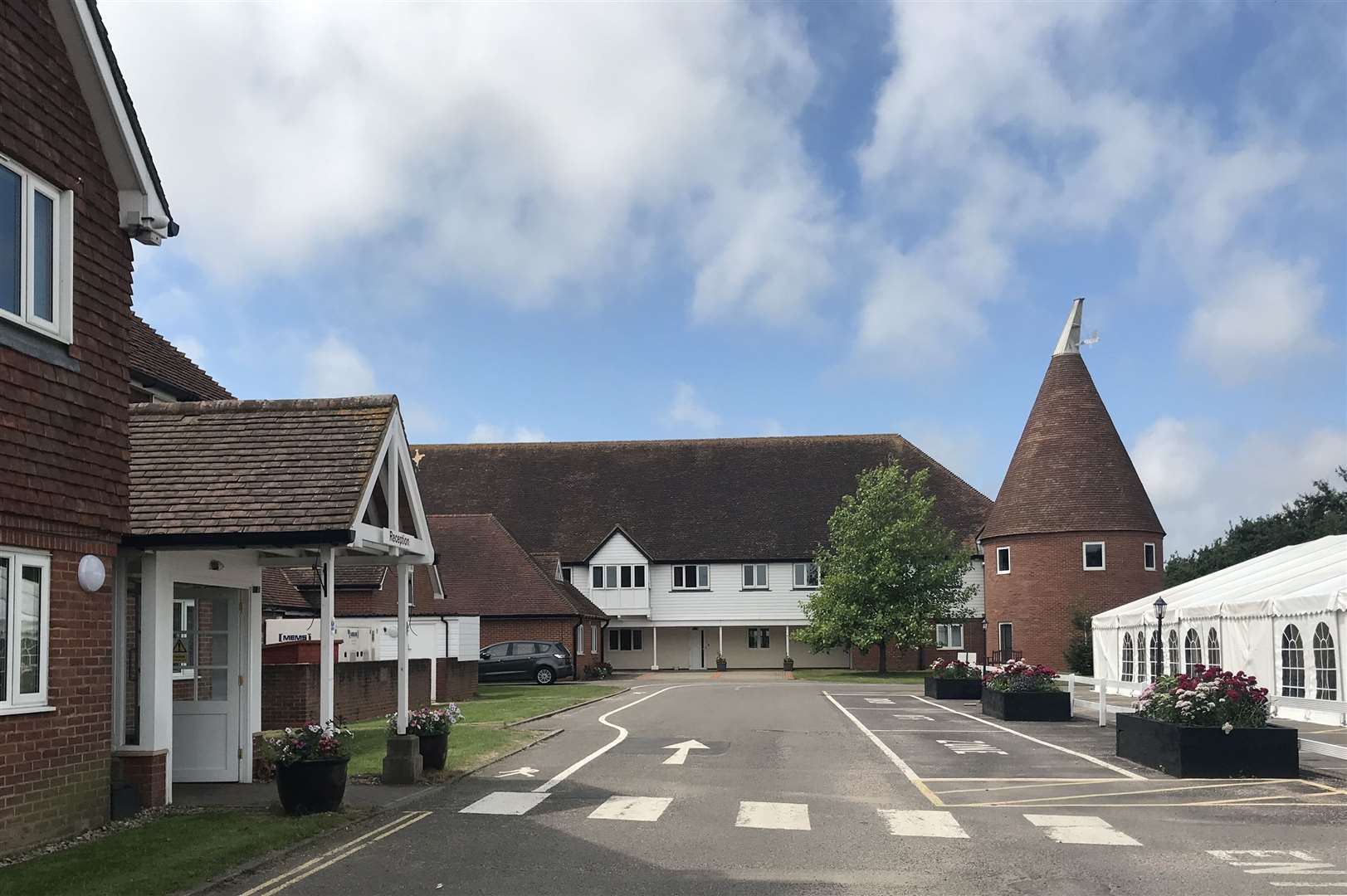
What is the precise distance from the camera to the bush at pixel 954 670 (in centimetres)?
3450

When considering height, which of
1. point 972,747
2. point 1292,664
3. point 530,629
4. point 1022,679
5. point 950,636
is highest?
point 1292,664

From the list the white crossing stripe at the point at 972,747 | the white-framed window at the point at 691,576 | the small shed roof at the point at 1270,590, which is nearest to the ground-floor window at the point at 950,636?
the white-framed window at the point at 691,576

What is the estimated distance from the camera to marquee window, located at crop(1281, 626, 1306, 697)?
24.7 m

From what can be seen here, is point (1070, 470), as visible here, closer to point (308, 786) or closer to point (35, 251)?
point (308, 786)

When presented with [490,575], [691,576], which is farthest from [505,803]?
[691,576]

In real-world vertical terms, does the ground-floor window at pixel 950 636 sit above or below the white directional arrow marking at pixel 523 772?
below

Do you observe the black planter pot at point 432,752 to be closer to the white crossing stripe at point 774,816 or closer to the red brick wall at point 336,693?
the red brick wall at point 336,693

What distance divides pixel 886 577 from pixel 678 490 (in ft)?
53.8

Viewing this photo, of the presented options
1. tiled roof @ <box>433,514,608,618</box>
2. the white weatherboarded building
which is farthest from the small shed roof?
tiled roof @ <box>433,514,608,618</box>

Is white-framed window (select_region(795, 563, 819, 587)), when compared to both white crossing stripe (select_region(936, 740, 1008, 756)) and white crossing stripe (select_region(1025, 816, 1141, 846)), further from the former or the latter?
white crossing stripe (select_region(1025, 816, 1141, 846))

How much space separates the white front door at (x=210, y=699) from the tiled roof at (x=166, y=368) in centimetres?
589

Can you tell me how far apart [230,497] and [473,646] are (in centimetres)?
2820

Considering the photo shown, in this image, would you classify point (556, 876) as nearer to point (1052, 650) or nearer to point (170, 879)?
point (170, 879)

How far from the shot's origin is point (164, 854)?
1033cm
